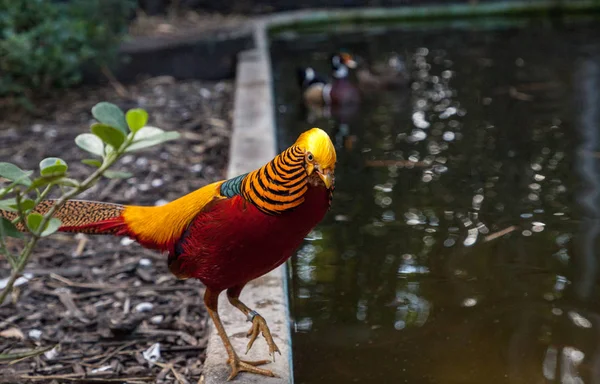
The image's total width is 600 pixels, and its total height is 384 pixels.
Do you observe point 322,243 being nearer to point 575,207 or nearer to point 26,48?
point 575,207

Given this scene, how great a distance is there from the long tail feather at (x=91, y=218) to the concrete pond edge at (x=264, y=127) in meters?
0.53

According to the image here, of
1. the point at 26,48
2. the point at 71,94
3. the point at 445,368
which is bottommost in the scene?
the point at 445,368

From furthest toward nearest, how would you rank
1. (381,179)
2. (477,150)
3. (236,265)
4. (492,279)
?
(477,150) → (381,179) → (492,279) → (236,265)

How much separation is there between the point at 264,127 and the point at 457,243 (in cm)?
168

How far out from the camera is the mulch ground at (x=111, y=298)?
2.80 meters

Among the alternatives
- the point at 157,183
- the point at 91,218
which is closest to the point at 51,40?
the point at 157,183

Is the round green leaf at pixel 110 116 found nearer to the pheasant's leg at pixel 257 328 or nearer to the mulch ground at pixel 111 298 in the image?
the mulch ground at pixel 111 298

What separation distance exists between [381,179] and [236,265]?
8.22 ft

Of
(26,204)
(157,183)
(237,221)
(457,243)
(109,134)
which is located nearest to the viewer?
(109,134)

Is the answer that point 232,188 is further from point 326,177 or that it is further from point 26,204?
point 26,204

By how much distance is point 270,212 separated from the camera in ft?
6.98

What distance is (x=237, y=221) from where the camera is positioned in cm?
222

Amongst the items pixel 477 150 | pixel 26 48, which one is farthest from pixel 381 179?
pixel 26 48

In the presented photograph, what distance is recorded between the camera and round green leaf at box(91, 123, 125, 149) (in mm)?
1701
